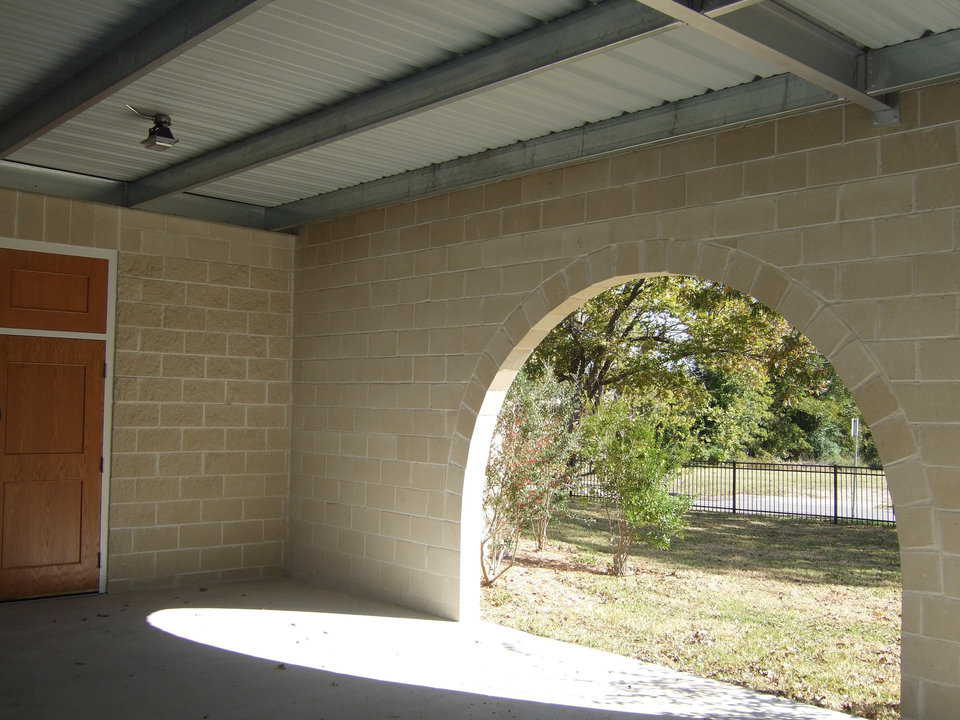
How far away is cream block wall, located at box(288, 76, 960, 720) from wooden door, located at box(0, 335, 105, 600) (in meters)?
1.64

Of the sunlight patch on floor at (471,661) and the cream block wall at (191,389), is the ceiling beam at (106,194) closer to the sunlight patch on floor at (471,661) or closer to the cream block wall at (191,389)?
the cream block wall at (191,389)

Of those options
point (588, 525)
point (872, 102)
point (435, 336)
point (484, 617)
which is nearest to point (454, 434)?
point (435, 336)

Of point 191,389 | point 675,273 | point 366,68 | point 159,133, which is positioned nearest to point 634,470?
point 675,273

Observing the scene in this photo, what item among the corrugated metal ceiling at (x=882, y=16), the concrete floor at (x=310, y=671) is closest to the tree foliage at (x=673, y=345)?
the concrete floor at (x=310, y=671)

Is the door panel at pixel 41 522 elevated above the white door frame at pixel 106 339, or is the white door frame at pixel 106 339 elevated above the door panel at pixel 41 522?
the white door frame at pixel 106 339

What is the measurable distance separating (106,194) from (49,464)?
2049 millimetres

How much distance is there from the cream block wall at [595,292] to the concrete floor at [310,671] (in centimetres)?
70

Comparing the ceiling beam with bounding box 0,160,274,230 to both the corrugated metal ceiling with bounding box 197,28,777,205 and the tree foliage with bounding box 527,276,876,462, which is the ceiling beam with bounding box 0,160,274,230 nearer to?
the corrugated metal ceiling with bounding box 197,28,777,205

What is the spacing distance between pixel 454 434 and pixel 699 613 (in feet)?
8.75

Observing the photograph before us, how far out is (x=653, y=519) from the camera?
8211mm

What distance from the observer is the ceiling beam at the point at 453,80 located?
360cm

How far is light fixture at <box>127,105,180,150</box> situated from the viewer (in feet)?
16.7

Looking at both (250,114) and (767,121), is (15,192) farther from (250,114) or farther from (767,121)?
(767,121)

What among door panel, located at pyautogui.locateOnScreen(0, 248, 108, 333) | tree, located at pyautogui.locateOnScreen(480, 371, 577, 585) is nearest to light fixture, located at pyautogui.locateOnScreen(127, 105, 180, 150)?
door panel, located at pyautogui.locateOnScreen(0, 248, 108, 333)
